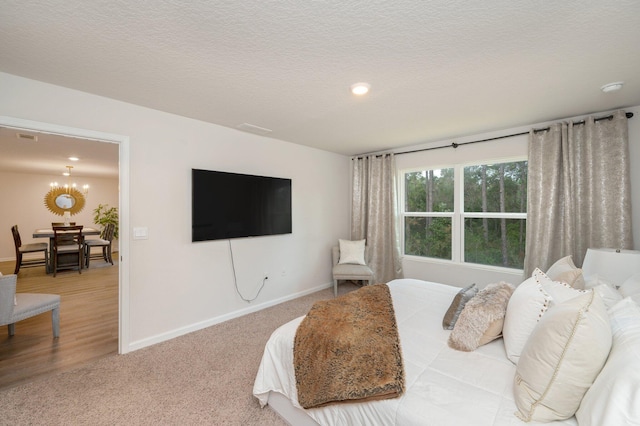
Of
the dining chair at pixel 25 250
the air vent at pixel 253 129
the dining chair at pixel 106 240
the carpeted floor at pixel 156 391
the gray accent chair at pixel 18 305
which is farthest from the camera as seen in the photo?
the dining chair at pixel 106 240

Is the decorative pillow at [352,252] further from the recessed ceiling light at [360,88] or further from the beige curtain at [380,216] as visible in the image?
the recessed ceiling light at [360,88]

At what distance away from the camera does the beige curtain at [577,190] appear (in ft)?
8.77

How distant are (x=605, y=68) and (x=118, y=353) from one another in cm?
477

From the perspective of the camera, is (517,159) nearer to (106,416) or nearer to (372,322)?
(372,322)

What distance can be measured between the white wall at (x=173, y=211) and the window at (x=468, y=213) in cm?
203

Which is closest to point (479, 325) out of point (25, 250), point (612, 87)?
point (612, 87)

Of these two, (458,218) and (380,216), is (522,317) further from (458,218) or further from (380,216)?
(380,216)

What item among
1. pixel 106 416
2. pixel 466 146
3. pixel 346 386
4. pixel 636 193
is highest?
pixel 466 146

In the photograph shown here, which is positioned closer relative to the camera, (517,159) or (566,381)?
(566,381)

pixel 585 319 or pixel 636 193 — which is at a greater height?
pixel 636 193

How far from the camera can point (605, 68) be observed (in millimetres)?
1970

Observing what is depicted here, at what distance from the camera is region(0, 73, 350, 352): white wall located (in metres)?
2.37

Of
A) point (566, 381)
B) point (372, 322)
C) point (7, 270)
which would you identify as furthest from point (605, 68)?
point (7, 270)

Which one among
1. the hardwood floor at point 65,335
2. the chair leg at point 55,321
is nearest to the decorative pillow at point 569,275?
the hardwood floor at point 65,335
